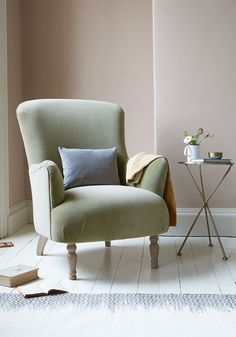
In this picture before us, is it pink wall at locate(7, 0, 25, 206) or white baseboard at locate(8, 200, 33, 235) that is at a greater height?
pink wall at locate(7, 0, 25, 206)

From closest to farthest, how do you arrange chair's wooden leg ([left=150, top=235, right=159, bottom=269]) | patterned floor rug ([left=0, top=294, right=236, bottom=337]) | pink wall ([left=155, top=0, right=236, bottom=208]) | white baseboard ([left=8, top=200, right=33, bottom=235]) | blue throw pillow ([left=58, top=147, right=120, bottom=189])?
patterned floor rug ([left=0, top=294, right=236, bottom=337])
chair's wooden leg ([left=150, top=235, right=159, bottom=269])
blue throw pillow ([left=58, top=147, right=120, bottom=189])
pink wall ([left=155, top=0, right=236, bottom=208])
white baseboard ([left=8, top=200, right=33, bottom=235])

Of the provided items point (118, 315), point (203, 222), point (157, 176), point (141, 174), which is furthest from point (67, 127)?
point (118, 315)

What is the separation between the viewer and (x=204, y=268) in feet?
8.61

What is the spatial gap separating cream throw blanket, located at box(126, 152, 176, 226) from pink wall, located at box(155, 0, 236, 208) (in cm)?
69

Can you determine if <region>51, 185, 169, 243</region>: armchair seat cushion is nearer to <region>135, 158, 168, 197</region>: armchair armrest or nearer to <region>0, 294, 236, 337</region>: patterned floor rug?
<region>135, 158, 168, 197</region>: armchair armrest

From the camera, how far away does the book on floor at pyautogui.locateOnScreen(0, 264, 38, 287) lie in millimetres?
2316

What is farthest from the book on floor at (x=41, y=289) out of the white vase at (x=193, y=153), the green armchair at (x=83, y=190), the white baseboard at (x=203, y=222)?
the white baseboard at (x=203, y=222)

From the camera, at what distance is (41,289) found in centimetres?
221

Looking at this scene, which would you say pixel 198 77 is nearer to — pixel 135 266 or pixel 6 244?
pixel 135 266

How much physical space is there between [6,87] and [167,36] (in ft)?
4.29

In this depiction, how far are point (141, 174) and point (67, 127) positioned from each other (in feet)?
2.06

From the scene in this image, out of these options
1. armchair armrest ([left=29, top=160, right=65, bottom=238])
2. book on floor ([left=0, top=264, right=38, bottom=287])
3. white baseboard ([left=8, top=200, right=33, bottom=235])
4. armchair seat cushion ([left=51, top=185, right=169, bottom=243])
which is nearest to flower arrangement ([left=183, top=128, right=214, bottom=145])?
armchair seat cushion ([left=51, top=185, right=169, bottom=243])

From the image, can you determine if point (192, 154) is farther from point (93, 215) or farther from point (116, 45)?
point (116, 45)

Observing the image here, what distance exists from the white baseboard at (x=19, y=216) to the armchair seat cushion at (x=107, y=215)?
1.19 meters
